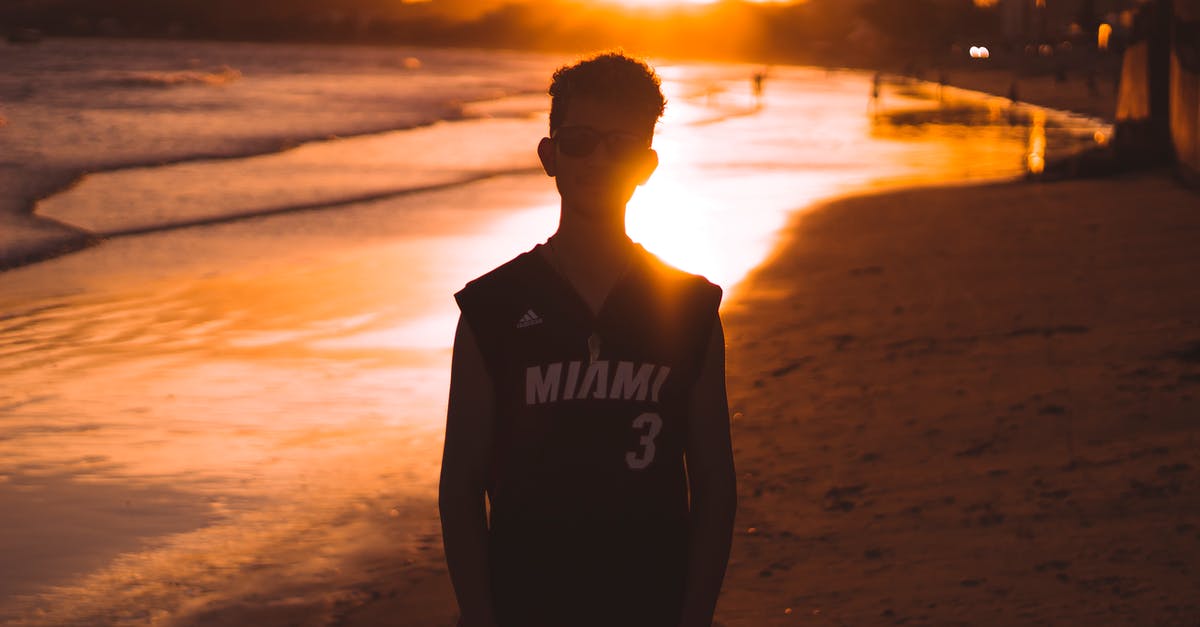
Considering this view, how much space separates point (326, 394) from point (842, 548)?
14.8 ft

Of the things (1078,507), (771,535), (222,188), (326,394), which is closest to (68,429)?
(326,394)

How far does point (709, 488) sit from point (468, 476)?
44 cm

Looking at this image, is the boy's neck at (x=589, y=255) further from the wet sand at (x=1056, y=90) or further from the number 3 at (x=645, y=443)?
the wet sand at (x=1056, y=90)

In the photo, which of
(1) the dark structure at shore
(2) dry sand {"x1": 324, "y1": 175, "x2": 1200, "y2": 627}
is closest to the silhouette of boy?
(2) dry sand {"x1": 324, "y1": 175, "x2": 1200, "y2": 627}

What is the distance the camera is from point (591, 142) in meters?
2.09

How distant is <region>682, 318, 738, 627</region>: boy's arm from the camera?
7.07 ft

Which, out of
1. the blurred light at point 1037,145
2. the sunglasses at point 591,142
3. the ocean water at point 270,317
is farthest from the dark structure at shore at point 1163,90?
the sunglasses at point 591,142

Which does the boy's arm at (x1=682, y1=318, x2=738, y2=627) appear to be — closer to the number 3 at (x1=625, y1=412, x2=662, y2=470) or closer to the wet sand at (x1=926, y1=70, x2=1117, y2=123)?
the number 3 at (x1=625, y1=412, x2=662, y2=470)

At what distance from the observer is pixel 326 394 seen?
873cm

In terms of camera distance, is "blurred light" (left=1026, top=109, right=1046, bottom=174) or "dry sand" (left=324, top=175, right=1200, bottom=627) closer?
"dry sand" (left=324, top=175, right=1200, bottom=627)

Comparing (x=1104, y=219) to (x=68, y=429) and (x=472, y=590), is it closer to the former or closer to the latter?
(x=68, y=429)

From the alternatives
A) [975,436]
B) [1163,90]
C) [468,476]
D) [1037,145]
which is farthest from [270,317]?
[1037,145]

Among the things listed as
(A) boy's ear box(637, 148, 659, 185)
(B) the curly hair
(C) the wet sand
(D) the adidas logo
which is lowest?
(C) the wet sand

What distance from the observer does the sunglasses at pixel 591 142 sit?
6.85ft
